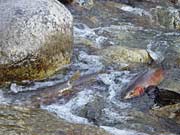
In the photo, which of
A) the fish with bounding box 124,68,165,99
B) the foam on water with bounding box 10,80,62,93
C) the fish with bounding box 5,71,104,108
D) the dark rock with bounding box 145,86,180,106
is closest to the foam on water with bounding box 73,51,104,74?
the fish with bounding box 5,71,104,108

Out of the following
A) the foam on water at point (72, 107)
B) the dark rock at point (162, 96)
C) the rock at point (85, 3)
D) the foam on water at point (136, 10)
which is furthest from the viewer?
the foam on water at point (136, 10)

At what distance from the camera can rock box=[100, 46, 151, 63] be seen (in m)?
7.94

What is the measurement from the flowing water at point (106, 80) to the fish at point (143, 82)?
0.10 metres

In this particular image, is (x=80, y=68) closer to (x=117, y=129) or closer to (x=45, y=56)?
(x=45, y=56)

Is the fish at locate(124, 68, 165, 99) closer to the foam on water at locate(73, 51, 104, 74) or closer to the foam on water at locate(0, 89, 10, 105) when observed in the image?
the foam on water at locate(73, 51, 104, 74)

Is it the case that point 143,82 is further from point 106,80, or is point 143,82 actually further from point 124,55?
point 124,55

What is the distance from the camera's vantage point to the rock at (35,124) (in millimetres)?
5055

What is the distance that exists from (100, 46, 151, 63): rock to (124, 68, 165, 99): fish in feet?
3.29

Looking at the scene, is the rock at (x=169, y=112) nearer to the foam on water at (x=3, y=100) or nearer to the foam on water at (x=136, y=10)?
the foam on water at (x=3, y=100)

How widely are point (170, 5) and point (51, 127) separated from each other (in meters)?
8.70

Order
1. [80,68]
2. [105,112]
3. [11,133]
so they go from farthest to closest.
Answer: [80,68]
[105,112]
[11,133]

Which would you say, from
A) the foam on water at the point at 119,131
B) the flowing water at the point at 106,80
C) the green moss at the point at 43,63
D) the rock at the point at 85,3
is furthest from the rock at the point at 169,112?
the rock at the point at 85,3

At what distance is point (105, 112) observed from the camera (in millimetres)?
6039

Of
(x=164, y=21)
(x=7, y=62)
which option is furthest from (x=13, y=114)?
(x=164, y=21)
